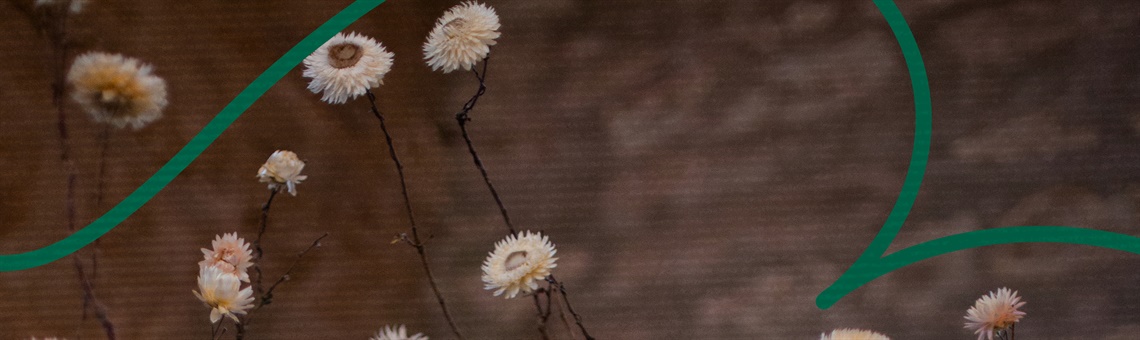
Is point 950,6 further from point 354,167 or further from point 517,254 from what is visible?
point 354,167

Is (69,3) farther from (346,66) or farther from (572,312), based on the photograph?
(572,312)

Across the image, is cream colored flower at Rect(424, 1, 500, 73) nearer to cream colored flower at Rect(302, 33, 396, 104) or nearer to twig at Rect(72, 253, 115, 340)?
cream colored flower at Rect(302, 33, 396, 104)

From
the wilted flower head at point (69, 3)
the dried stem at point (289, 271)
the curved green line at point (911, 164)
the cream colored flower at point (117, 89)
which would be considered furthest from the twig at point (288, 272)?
the curved green line at point (911, 164)

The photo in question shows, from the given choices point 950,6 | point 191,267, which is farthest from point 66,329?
point 950,6

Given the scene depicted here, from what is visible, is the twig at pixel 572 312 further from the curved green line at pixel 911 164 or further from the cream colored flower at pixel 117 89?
the cream colored flower at pixel 117 89

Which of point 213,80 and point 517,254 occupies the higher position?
point 213,80

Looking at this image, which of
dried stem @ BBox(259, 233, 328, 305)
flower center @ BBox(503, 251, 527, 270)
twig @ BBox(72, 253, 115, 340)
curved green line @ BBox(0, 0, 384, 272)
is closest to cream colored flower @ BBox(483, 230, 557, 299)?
flower center @ BBox(503, 251, 527, 270)

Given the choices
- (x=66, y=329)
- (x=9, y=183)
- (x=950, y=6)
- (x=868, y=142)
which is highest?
(x=950, y=6)
